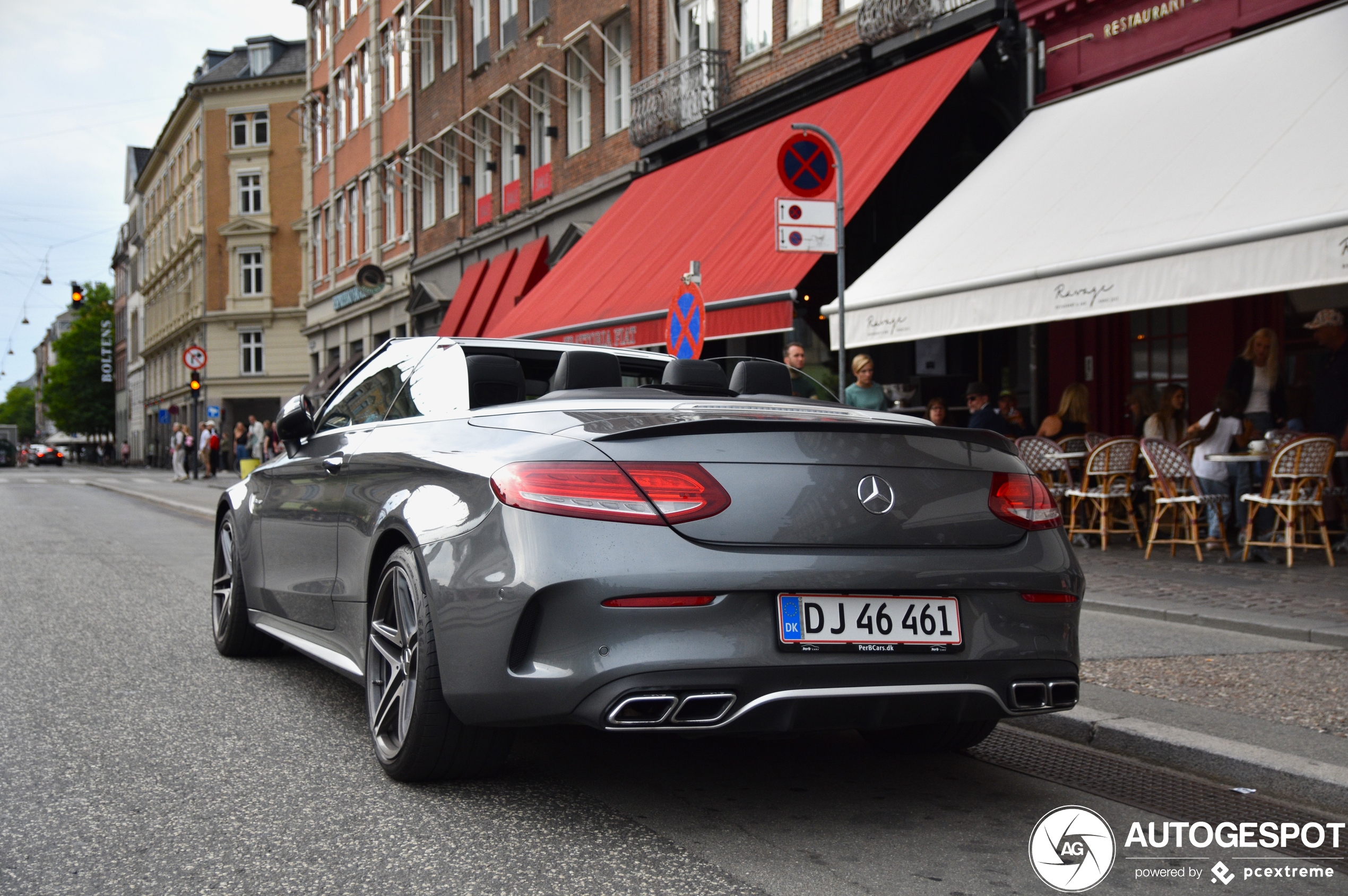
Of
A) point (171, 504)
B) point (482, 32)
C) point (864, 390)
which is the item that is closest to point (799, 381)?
point (864, 390)

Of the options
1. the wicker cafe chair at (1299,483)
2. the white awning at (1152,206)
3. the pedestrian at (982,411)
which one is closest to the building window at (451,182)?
the white awning at (1152,206)

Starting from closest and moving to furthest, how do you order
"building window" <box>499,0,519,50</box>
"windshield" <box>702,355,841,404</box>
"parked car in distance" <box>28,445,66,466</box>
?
"windshield" <box>702,355,841,404</box> → "building window" <box>499,0,519,50</box> → "parked car in distance" <box>28,445,66,466</box>

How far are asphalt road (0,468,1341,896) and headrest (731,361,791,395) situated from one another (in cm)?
130

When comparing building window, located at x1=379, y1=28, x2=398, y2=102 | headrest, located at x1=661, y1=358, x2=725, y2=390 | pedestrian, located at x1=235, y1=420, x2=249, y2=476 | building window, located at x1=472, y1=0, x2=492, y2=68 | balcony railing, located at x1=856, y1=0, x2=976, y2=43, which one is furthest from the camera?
pedestrian, located at x1=235, y1=420, x2=249, y2=476

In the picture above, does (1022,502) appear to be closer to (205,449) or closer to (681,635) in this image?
(681,635)

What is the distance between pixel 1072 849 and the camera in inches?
144

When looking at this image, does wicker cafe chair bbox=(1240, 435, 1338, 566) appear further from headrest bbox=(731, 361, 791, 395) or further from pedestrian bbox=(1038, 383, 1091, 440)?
headrest bbox=(731, 361, 791, 395)

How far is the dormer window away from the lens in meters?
65.5

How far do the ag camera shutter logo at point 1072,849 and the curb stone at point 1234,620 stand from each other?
11.5 feet

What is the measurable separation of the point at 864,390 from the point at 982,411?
155 cm

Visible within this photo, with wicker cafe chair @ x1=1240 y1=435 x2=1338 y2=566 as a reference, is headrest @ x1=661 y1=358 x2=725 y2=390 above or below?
above

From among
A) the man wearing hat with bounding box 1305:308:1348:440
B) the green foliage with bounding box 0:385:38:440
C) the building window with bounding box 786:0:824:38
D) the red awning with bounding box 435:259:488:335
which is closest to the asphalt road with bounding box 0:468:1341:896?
the man wearing hat with bounding box 1305:308:1348:440

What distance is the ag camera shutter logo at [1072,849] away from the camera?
341 centimetres

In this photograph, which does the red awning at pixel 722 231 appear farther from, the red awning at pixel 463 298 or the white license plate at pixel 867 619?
the white license plate at pixel 867 619
